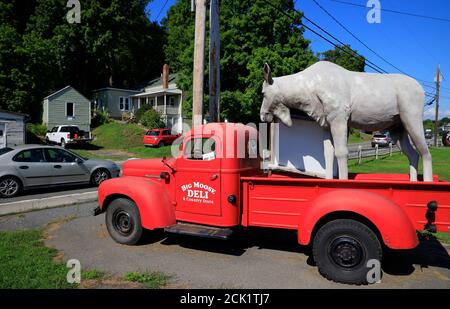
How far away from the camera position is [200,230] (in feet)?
17.4

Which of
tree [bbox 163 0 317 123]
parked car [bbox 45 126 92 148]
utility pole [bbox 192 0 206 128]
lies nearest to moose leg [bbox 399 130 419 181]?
utility pole [bbox 192 0 206 128]

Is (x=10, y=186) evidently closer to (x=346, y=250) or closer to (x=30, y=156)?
(x=30, y=156)

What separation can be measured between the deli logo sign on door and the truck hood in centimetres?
53

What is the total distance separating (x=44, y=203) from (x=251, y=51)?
22.5 metres

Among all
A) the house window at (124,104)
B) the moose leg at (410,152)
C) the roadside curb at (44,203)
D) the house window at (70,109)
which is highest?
the house window at (124,104)

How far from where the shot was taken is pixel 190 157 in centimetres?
577

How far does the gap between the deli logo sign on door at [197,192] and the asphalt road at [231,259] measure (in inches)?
35.1

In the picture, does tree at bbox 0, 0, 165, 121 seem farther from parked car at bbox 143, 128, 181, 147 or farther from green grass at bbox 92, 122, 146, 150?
parked car at bbox 143, 128, 181, 147

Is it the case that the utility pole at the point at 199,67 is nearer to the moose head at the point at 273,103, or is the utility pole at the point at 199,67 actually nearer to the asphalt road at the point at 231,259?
the moose head at the point at 273,103

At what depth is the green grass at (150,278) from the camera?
14.8 ft

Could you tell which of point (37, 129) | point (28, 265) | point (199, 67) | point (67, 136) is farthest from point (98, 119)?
point (28, 265)

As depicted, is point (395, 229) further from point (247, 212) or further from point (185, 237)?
point (185, 237)

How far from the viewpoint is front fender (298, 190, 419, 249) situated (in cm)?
431

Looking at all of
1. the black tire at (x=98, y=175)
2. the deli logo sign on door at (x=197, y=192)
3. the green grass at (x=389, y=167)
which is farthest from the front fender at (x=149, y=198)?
the green grass at (x=389, y=167)
